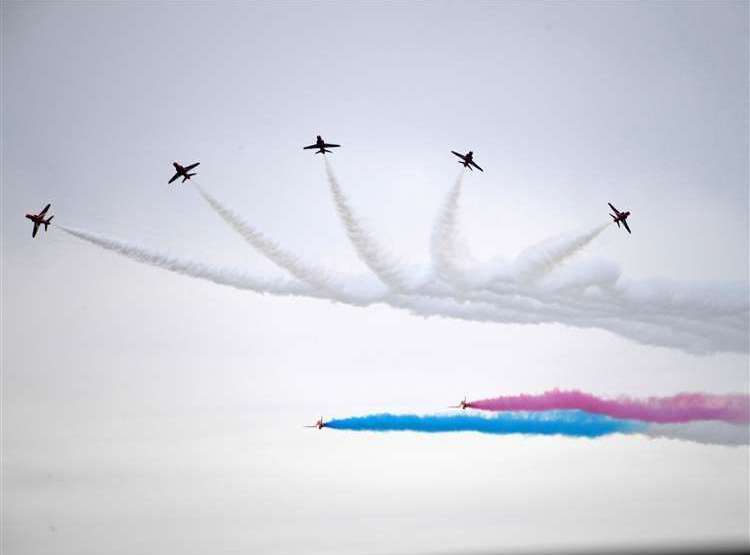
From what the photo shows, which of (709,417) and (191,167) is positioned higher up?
(191,167)

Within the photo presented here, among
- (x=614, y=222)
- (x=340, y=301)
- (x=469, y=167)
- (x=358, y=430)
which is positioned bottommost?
(x=358, y=430)

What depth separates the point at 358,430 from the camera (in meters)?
44.3

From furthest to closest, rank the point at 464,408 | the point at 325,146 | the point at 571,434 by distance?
the point at 325,146 < the point at 464,408 < the point at 571,434

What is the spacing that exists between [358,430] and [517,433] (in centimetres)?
952

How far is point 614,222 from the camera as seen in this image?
4856 cm

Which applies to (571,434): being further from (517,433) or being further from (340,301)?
(340,301)

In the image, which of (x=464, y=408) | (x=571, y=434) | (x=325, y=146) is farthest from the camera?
(x=325, y=146)

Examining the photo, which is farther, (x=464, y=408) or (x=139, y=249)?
(x=139, y=249)

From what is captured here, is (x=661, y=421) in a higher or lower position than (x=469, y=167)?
lower

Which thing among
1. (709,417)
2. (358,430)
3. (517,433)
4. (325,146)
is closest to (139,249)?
(325,146)

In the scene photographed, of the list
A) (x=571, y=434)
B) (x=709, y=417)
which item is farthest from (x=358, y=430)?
(x=709, y=417)

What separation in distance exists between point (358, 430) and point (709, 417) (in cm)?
2022

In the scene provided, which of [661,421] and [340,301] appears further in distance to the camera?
[340,301]

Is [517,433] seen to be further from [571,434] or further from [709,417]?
[709,417]
